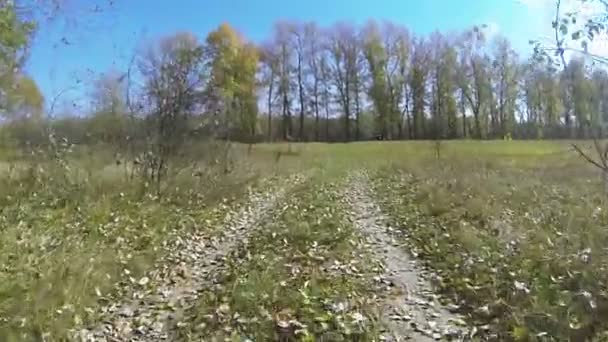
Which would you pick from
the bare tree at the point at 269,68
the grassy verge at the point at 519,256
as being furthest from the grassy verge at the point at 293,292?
the bare tree at the point at 269,68

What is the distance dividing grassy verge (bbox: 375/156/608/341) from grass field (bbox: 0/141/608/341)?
2 centimetres

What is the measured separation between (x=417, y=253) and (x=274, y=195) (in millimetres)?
7931

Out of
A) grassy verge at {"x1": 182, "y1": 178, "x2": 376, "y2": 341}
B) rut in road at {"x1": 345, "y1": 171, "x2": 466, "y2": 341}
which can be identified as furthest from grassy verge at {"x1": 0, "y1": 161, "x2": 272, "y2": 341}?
rut in road at {"x1": 345, "y1": 171, "x2": 466, "y2": 341}

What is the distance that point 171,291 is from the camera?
566 centimetres

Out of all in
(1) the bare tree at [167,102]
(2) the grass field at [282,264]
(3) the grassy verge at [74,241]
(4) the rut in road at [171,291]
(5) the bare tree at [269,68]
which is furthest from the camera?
(5) the bare tree at [269,68]

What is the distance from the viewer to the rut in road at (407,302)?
427 centimetres

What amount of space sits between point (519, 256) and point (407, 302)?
182 centimetres

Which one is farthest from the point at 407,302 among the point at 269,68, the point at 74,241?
the point at 269,68

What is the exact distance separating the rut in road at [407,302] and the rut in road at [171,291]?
80.3 inches

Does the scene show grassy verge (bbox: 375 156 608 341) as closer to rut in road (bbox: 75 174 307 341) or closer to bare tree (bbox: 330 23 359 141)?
rut in road (bbox: 75 174 307 341)

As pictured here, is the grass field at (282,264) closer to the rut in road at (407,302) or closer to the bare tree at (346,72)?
the rut in road at (407,302)

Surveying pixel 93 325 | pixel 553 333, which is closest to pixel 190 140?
pixel 93 325

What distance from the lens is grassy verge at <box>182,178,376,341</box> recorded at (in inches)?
171

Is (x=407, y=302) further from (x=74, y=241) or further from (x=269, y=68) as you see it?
(x=269, y=68)
